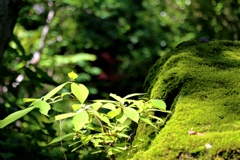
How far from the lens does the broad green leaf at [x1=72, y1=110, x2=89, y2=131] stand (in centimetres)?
142

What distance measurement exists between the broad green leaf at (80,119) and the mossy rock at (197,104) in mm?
365

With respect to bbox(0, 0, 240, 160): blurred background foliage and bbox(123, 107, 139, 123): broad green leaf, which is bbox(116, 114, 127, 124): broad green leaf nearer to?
bbox(123, 107, 139, 123): broad green leaf

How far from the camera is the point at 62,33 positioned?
8.27m

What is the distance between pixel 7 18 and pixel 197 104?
1.45 m

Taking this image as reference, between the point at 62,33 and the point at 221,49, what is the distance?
621cm

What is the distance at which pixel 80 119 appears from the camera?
4.74ft

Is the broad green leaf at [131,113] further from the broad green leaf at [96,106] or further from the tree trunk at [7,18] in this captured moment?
the tree trunk at [7,18]

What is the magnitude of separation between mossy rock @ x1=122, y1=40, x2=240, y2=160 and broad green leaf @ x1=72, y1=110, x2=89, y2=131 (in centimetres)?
36

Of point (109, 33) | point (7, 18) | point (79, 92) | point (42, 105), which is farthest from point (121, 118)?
point (109, 33)

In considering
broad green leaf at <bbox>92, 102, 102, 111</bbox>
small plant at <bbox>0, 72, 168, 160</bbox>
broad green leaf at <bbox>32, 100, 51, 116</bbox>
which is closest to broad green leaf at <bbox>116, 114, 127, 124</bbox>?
small plant at <bbox>0, 72, 168, 160</bbox>

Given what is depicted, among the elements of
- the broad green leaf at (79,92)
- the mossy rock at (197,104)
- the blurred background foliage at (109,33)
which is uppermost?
the broad green leaf at (79,92)

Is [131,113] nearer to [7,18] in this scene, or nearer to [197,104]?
[197,104]

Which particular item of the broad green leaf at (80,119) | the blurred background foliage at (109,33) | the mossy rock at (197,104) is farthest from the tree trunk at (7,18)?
the blurred background foliage at (109,33)

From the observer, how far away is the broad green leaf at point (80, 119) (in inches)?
55.9
